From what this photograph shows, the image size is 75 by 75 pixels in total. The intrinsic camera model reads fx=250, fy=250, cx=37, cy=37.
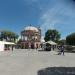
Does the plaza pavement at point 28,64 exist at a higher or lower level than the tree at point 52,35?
lower

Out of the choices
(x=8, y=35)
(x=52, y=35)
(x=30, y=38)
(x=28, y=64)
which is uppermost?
(x=8, y=35)

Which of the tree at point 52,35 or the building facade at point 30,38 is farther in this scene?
the tree at point 52,35

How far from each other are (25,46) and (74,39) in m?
24.9

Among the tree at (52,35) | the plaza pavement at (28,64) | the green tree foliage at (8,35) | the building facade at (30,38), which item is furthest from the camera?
the tree at (52,35)

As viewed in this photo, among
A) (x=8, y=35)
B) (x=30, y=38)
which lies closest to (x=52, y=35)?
(x=30, y=38)

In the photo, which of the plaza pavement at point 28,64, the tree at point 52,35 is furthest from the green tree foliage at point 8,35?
the plaza pavement at point 28,64

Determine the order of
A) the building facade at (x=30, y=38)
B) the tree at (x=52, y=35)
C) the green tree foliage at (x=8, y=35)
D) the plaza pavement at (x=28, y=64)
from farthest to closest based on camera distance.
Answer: the tree at (x=52, y=35), the green tree foliage at (x=8, y=35), the building facade at (x=30, y=38), the plaza pavement at (x=28, y=64)

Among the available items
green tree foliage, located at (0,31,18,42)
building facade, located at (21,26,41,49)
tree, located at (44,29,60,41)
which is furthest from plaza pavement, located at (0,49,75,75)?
green tree foliage, located at (0,31,18,42)

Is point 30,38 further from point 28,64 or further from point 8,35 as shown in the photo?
point 28,64

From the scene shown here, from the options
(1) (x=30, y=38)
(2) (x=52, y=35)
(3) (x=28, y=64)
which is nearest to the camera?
(3) (x=28, y=64)

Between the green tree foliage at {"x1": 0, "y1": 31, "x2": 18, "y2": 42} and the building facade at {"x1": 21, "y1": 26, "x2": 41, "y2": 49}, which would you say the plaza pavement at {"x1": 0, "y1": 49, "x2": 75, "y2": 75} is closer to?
the building facade at {"x1": 21, "y1": 26, "x2": 41, "y2": 49}

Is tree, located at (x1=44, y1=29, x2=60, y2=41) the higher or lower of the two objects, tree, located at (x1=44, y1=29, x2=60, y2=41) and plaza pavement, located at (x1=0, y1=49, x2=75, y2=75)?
the higher

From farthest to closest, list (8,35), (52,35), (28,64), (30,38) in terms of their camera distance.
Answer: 1. (52,35)
2. (8,35)
3. (30,38)
4. (28,64)

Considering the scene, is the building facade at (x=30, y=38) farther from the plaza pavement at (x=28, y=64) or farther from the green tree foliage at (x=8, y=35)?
the plaza pavement at (x=28, y=64)
